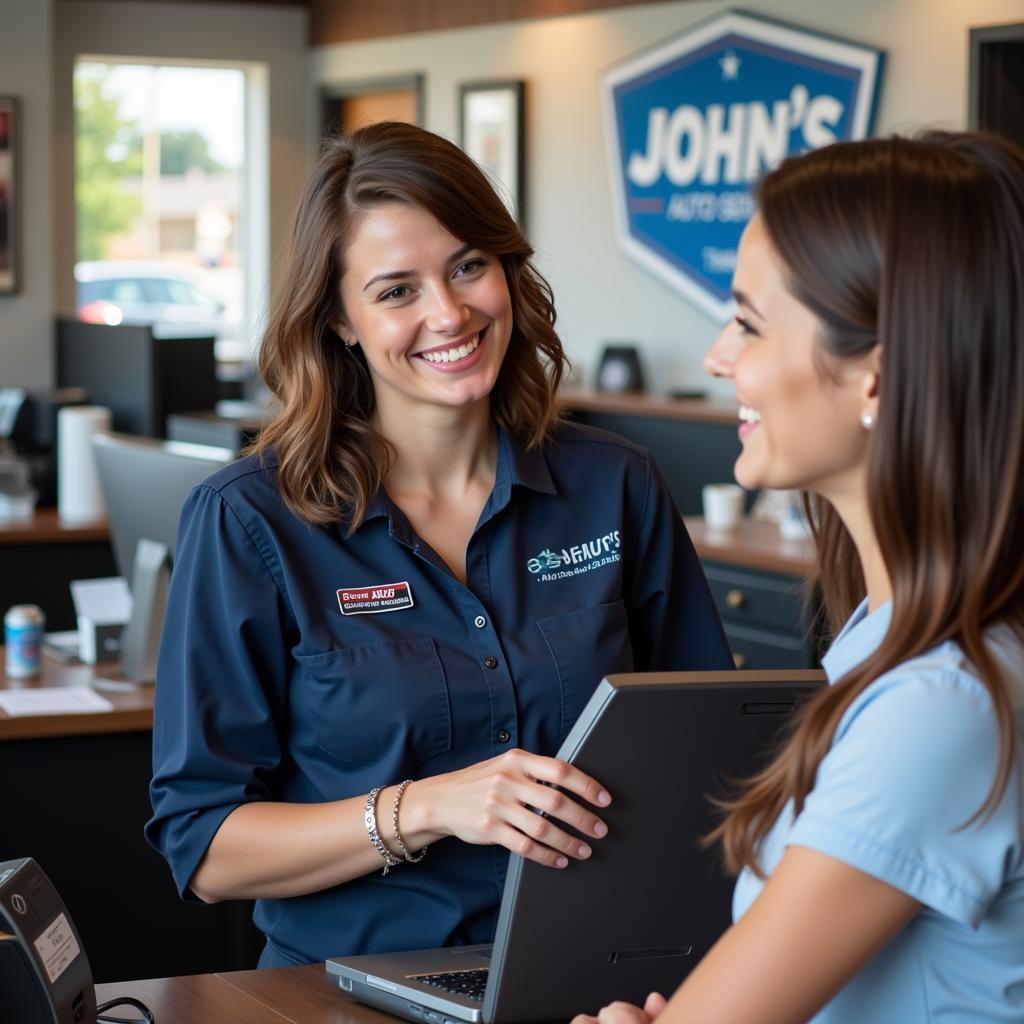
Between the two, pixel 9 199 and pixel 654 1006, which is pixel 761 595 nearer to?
pixel 654 1006

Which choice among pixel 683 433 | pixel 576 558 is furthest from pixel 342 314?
pixel 683 433

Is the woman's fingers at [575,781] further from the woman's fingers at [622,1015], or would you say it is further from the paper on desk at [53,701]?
the paper on desk at [53,701]

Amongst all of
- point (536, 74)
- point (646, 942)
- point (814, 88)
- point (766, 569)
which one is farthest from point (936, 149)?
point (536, 74)

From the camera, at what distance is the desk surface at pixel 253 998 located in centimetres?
160

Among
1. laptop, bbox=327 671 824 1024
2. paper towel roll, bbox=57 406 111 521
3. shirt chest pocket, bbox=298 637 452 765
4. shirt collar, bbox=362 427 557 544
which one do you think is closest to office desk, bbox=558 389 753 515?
paper towel roll, bbox=57 406 111 521

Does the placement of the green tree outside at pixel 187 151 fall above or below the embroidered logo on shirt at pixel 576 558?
above

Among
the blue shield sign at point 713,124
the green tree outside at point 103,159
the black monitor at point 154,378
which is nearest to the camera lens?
the black monitor at point 154,378

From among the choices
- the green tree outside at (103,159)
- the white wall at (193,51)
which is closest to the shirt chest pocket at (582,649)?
the white wall at (193,51)

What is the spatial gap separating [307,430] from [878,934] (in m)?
1.05

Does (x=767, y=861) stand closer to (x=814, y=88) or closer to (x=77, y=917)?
(x=77, y=917)

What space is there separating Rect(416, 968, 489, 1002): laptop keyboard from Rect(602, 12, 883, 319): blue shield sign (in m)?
5.30

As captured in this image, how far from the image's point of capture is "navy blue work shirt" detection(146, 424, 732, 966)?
1777mm

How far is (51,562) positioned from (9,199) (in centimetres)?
337

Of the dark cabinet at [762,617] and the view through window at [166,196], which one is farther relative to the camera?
the view through window at [166,196]
